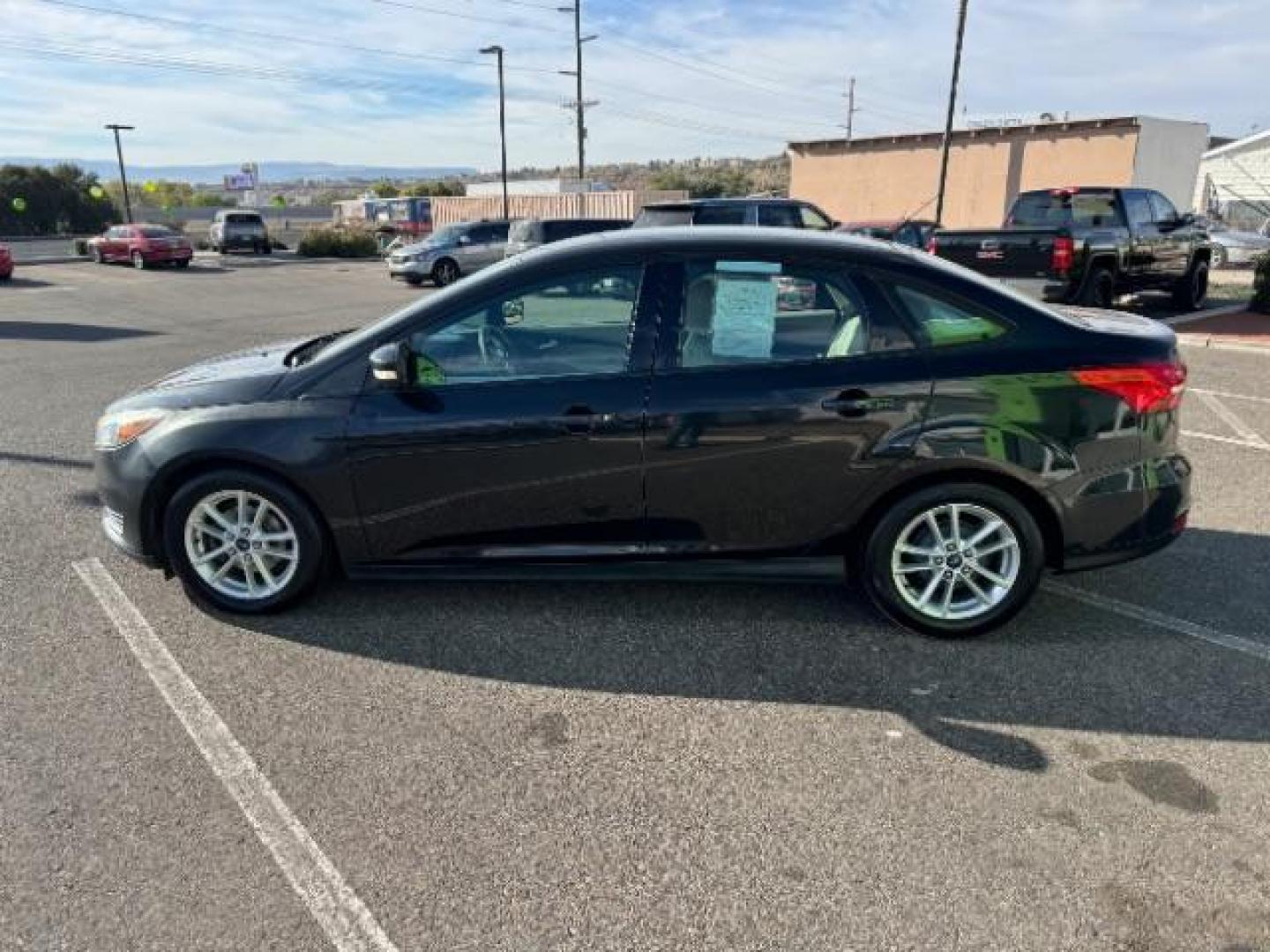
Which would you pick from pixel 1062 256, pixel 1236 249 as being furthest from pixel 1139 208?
pixel 1236 249

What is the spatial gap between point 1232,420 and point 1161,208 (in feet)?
22.4

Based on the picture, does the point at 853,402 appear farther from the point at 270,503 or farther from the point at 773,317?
the point at 270,503

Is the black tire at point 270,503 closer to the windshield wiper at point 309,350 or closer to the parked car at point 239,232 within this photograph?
the windshield wiper at point 309,350

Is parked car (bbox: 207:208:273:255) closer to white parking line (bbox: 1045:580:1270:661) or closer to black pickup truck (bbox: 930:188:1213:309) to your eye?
black pickup truck (bbox: 930:188:1213:309)

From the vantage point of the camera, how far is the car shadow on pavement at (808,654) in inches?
127

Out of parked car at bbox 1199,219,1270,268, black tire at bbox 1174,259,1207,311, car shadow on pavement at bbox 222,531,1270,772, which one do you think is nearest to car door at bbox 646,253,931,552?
car shadow on pavement at bbox 222,531,1270,772

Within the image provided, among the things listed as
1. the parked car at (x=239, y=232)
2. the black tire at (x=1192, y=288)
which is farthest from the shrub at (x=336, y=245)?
the black tire at (x=1192, y=288)

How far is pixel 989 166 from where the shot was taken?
3138 cm

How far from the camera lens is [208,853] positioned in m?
2.56

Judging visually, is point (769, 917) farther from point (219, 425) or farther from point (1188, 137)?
point (1188, 137)

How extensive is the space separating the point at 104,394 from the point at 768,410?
26.2 ft

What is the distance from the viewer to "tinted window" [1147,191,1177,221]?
1251cm

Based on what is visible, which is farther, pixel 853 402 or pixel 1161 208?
pixel 1161 208

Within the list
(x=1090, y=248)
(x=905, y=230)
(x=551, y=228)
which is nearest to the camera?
(x=1090, y=248)
